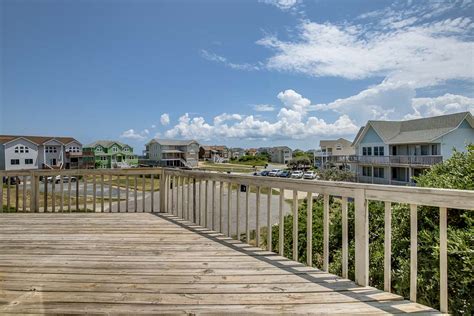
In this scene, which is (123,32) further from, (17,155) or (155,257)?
(17,155)

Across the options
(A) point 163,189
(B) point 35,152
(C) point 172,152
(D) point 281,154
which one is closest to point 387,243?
(A) point 163,189

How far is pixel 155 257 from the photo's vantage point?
2.76 m

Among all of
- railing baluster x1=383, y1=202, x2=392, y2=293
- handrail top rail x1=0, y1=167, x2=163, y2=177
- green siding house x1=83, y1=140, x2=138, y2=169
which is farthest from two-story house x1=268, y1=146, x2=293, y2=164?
railing baluster x1=383, y1=202, x2=392, y2=293

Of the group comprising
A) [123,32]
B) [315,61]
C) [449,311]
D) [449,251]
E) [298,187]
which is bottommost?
[449,311]

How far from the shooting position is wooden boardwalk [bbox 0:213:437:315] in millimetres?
1767

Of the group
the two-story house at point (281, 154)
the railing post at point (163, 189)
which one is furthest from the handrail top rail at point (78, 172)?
the two-story house at point (281, 154)

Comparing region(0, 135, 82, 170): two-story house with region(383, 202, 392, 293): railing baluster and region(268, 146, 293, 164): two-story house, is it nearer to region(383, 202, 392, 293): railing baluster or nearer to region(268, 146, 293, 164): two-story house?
region(383, 202, 392, 293): railing baluster

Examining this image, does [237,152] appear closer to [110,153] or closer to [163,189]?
[110,153]

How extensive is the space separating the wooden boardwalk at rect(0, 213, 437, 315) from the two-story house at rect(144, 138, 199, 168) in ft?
162

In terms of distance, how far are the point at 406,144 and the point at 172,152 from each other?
135 feet

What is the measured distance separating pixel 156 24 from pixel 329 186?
7285 millimetres

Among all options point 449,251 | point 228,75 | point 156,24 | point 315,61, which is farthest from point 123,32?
point 449,251

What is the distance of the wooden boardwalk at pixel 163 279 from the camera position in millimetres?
1767

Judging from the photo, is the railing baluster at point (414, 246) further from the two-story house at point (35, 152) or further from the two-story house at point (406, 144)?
the two-story house at point (35, 152)
